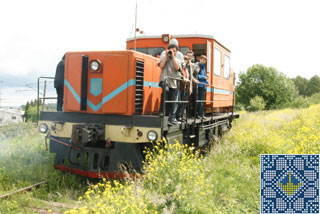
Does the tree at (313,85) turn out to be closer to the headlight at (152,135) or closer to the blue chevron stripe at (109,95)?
the blue chevron stripe at (109,95)

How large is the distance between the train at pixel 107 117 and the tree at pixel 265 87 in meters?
51.3

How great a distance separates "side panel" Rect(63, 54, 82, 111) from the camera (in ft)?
21.1

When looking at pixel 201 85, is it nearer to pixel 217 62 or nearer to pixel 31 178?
pixel 217 62

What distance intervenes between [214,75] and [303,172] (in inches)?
205

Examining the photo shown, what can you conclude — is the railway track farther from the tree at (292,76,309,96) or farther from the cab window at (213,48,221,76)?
Answer: the tree at (292,76,309,96)

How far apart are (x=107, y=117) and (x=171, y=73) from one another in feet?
4.86

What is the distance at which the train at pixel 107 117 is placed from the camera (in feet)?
19.3

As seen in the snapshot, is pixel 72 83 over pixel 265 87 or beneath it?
beneath

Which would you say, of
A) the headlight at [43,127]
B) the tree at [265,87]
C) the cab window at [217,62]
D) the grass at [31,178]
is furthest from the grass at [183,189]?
the tree at [265,87]

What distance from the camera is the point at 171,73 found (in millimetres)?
6352

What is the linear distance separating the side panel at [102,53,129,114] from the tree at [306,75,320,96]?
239ft

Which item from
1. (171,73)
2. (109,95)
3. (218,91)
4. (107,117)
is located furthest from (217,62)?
(107,117)

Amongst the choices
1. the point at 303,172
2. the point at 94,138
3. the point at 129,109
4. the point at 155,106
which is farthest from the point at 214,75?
the point at 303,172

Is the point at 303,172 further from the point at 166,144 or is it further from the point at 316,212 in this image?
the point at 166,144
